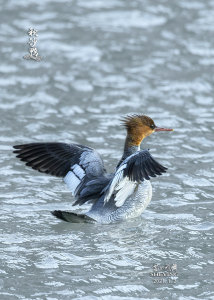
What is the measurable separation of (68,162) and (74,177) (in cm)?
20

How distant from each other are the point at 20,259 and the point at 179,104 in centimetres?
588

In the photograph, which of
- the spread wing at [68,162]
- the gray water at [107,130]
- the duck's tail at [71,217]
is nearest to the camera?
the gray water at [107,130]

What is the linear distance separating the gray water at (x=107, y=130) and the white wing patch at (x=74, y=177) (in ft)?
1.36

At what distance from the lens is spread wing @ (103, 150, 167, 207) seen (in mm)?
7652

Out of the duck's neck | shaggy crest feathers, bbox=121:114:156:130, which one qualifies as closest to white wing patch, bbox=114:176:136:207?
the duck's neck

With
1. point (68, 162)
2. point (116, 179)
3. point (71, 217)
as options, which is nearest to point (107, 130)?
point (68, 162)

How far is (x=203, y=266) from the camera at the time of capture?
23.7 feet

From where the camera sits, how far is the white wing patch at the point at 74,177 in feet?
28.0

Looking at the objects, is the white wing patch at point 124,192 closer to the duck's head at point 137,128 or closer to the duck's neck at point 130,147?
the duck's neck at point 130,147

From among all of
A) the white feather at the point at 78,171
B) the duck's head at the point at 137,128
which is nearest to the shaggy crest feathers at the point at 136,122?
the duck's head at the point at 137,128

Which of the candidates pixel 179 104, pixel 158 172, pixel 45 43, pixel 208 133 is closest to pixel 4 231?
pixel 158 172

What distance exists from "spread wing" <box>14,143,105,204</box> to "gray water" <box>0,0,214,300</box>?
1.49ft

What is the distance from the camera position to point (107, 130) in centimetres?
1150

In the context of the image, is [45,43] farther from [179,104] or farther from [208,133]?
[208,133]
